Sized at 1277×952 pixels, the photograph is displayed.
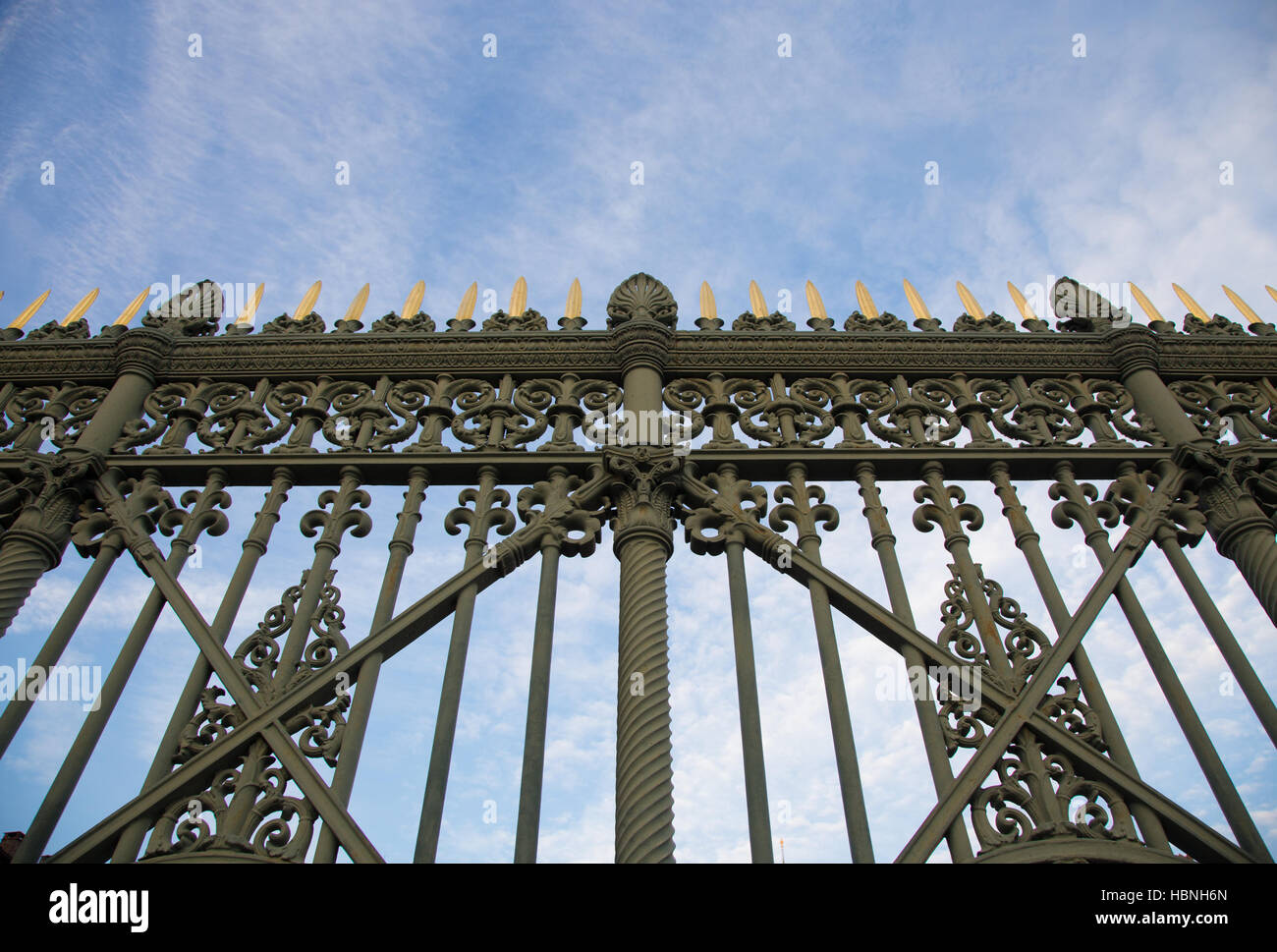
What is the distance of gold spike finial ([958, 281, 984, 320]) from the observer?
811 cm

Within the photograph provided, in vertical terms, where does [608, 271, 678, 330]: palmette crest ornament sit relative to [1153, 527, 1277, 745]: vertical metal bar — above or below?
above

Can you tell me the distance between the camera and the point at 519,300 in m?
8.16

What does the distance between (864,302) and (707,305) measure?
128cm

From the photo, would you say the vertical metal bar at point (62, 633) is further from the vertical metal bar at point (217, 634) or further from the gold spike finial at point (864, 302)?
the gold spike finial at point (864, 302)

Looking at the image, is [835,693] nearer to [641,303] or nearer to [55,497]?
[641,303]

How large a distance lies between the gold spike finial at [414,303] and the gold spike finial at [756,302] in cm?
267

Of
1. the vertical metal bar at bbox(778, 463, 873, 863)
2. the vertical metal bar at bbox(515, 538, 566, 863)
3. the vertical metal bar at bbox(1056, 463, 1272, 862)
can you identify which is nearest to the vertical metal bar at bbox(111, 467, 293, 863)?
the vertical metal bar at bbox(515, 538, 566, 863)

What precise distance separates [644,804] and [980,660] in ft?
7.13

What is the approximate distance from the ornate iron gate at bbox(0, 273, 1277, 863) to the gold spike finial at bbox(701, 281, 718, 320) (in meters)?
0.29

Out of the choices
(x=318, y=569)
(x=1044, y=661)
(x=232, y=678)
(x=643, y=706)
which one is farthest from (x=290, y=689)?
(x=1044, y=661)

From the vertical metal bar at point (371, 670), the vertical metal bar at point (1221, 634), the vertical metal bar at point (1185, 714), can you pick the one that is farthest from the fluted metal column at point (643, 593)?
the vertical metal bar at point (1221, 634)

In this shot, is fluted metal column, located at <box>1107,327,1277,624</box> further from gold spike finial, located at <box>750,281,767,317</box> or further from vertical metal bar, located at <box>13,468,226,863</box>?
vertical metal bar, located at <box>13,468,226,863</box>
